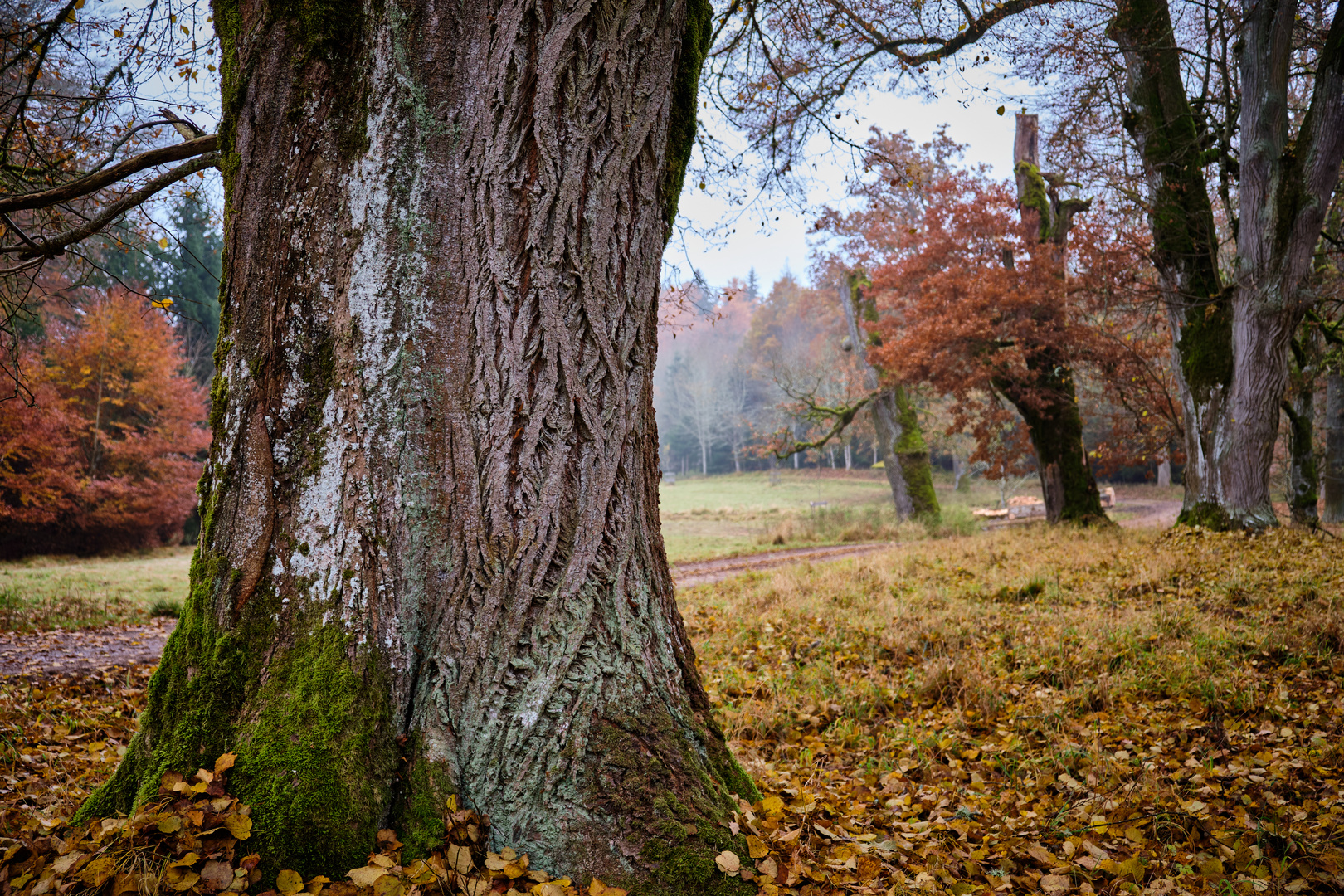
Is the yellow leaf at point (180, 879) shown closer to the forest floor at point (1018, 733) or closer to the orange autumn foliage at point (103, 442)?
the forest floor at point (1018, 733)

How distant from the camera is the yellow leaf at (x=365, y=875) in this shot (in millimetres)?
1760

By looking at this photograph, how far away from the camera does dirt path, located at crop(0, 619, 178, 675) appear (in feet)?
16.6

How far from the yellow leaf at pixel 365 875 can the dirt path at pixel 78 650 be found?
4381 mm

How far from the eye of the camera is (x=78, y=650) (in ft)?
19.2

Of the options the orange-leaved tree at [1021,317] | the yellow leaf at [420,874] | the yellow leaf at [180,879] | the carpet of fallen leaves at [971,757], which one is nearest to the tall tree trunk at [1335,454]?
the orange-leaved tree at [1021,317]

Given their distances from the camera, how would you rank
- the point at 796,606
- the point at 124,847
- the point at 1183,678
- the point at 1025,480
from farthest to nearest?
the point at 1025,480 < the point at 796,606 < the point at 1183,678 < the point at 124,847

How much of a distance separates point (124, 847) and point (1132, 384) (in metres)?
14.3

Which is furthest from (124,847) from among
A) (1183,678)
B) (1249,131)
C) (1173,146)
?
(1173,146)

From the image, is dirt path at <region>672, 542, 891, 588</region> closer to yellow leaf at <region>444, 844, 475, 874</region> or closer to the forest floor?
the forest floor

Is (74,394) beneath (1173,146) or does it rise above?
beneath

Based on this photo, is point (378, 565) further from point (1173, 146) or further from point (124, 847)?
point (1173, 146)

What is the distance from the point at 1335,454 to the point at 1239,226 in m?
8.82

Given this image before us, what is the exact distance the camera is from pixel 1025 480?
2873cm

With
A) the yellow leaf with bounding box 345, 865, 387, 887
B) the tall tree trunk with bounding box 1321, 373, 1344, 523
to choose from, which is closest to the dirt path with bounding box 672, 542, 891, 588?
the yellow leaf with bounding box 345, 865, 387, 887
